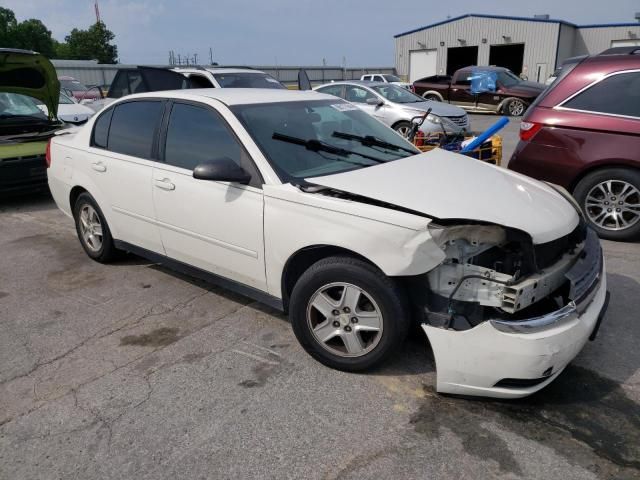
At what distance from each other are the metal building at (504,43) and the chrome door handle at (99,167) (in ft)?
98.6

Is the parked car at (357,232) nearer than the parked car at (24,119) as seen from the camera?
Yes

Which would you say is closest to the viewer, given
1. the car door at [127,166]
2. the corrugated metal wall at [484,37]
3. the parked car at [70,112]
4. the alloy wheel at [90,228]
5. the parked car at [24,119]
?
the car door at [127,166]

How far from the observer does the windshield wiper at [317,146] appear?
11.6 feet

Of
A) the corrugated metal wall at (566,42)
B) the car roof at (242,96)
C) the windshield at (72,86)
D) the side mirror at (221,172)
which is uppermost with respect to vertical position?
the corrugated metal wall at (566,42)

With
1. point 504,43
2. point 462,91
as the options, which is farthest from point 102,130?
point 504,43

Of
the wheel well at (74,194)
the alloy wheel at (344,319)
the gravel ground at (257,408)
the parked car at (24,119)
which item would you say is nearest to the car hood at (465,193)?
the alloy wheel at (344,319)

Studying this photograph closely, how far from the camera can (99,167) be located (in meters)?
4.47

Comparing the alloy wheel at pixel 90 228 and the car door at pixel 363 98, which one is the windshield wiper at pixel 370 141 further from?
the car door at pixel 363 98

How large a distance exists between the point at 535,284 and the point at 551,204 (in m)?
0.71

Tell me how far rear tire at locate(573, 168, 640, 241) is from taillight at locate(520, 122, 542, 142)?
0.71 m

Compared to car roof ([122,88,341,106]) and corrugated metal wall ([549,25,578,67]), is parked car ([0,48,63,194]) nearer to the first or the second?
car roof ([122,88,341,106])

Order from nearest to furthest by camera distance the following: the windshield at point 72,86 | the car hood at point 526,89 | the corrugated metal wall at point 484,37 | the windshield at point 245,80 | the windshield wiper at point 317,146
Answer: the windshield wiper at point 317,146 → the windshield at point 245,80 → the car hood at point 526,89 → the windshield at point 72,86 → the corrugated metal wall at point 484,37

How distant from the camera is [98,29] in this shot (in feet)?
230

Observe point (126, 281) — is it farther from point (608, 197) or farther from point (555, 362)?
point (608, 197)
